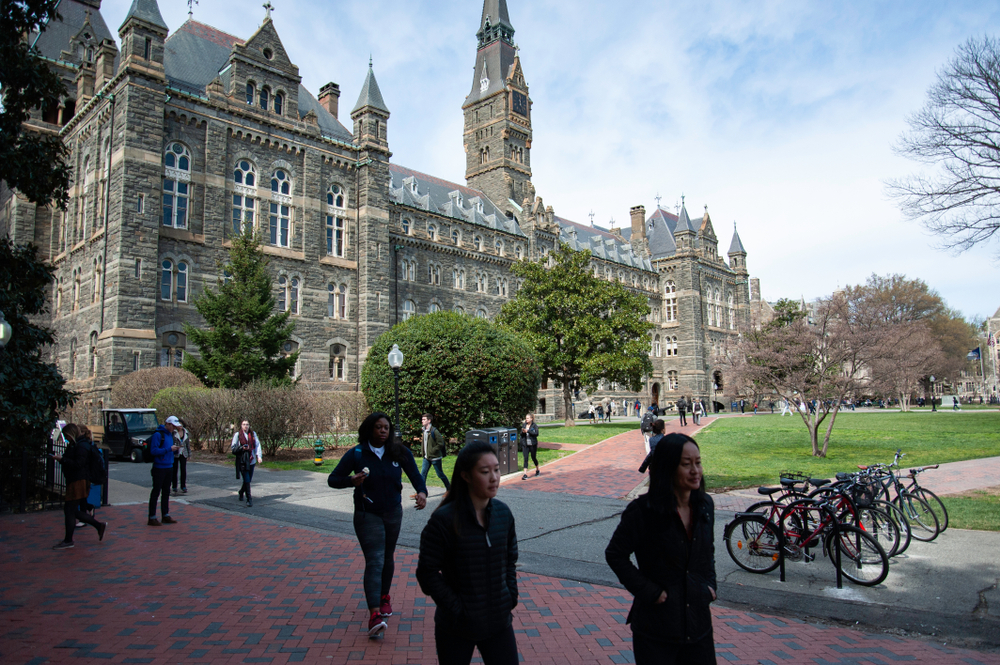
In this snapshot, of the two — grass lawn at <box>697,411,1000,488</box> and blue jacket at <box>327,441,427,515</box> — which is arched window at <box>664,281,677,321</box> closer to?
grass lawn at <box>697,411,1000,488</box>

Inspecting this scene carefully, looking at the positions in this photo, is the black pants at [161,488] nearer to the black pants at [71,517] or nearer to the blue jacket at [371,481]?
the black pants at [71,517]

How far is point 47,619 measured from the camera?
18.9 feet

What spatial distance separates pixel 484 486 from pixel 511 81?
62.2 m

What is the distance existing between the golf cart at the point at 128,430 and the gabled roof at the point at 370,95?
76.1ft

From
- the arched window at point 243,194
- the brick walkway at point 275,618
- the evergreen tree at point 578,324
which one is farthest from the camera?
the evergreen tree at point 578,324

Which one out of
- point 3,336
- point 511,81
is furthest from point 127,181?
point 511,81

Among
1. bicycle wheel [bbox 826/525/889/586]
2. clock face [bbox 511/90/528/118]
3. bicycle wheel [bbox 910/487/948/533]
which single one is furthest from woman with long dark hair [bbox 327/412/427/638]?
clock face [bbox 511/90/528/118]

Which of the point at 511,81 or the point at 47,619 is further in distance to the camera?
the point at 511,81

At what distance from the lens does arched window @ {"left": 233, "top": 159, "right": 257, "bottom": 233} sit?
104 ft

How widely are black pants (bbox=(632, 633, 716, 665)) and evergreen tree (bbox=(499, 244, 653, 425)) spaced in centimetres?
3051

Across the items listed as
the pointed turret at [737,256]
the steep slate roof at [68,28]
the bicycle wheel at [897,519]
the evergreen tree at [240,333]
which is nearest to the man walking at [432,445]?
the bicycle wheel at [897,519]

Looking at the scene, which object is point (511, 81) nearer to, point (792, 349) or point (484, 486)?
point (792, 349)

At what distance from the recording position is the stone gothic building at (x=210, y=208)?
90.7ft

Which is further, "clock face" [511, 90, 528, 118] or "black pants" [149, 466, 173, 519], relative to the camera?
"clock face" [511, 90, 528, 118]
